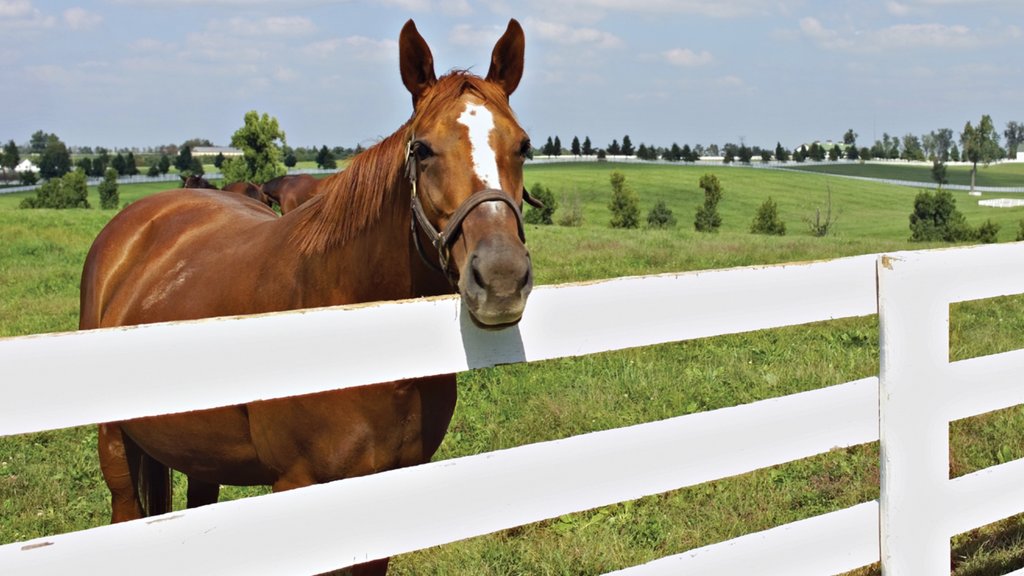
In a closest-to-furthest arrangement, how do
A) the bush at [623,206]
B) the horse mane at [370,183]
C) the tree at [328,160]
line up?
the horse mane at [370,183] → the tree at [328,160] → the bush at [623,206]

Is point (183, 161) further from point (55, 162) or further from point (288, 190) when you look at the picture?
point (288, 190)

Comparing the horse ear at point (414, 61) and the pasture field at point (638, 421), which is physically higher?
the horse ear at point (414, 61)

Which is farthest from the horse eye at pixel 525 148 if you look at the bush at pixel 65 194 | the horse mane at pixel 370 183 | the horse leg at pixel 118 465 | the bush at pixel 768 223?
the bush at pixel 65 194

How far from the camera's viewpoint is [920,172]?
134500 millimetres

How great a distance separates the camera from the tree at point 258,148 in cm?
6025

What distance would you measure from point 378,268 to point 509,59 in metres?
0.97

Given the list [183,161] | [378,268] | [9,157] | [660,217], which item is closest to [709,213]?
[660,217]

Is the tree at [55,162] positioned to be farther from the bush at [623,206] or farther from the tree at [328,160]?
the tree at [328,160]

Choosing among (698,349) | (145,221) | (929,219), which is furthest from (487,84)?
(929,219)

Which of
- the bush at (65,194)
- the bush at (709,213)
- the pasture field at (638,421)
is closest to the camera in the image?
the pasture field at (638,421)

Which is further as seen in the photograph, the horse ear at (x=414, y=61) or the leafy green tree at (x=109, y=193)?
the leafy green tree at (x=109, y=193)

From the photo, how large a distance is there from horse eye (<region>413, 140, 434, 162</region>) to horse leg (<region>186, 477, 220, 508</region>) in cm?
262

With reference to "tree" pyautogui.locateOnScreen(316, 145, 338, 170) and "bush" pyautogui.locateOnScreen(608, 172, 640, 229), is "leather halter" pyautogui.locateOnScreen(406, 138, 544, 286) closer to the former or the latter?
"tree" pyautogui.locateOnScreen(316, 145, 338, 170)

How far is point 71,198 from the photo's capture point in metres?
64.8
